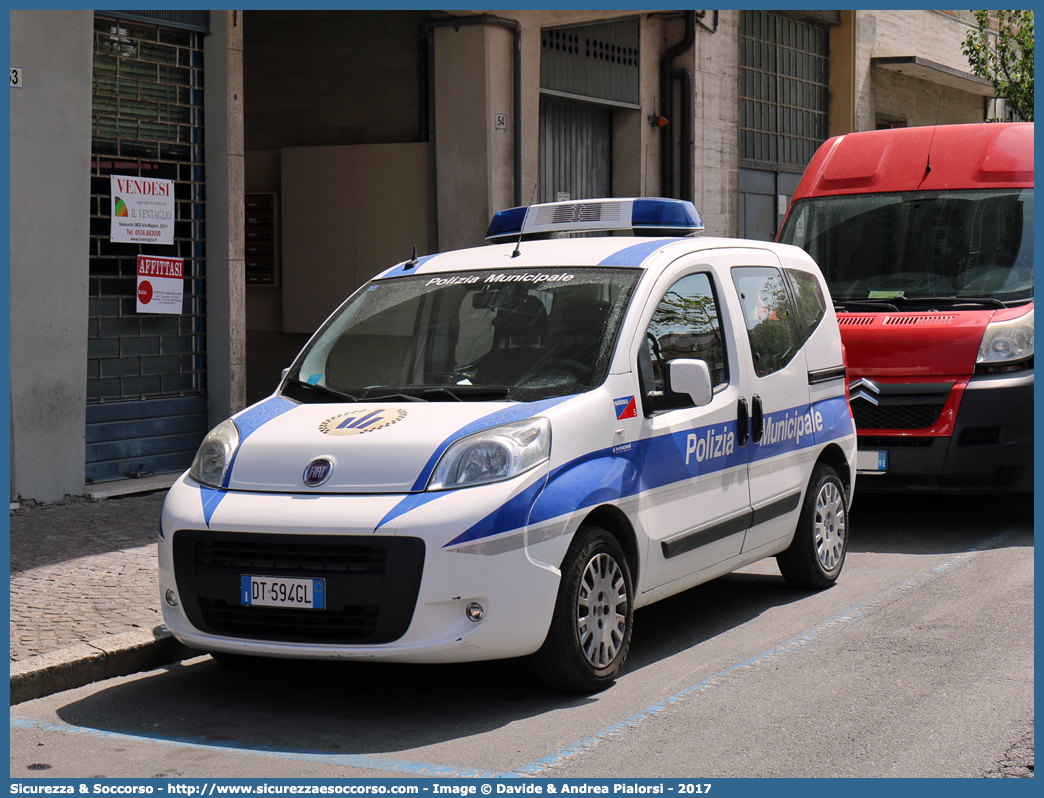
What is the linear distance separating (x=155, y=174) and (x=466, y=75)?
392 centimetres

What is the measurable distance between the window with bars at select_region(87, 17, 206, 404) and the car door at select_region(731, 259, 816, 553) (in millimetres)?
5422

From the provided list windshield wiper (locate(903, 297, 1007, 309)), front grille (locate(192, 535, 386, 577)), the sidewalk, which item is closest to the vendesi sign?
the sidewalk

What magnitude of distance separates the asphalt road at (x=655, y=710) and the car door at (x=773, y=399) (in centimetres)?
53

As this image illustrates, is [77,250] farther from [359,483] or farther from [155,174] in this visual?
[359,483]

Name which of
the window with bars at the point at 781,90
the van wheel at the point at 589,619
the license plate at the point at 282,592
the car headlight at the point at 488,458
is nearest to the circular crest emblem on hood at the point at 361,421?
the car headlight at the point at 488,458

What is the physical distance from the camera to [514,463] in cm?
511

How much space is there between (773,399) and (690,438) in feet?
3.11

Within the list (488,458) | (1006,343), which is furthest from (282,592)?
(1006,343)

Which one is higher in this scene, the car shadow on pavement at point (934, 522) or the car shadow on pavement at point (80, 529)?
the car shadow on pavement at point (80, 529)

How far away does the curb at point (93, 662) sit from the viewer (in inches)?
219

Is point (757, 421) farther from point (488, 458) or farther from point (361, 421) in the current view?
point (361, 421)

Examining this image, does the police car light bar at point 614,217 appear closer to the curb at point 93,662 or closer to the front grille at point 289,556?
the front grille at point 289,556

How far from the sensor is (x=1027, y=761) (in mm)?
4500

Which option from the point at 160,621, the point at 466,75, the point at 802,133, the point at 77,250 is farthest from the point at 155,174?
the point at 802,133
